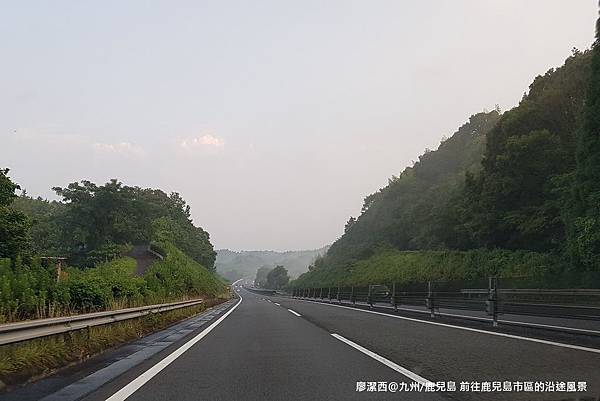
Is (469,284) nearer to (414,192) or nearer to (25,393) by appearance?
(25,393)

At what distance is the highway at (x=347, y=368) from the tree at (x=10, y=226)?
26072 millimetres

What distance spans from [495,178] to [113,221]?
46889 millimetres

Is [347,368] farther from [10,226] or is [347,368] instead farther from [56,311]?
[10,226]

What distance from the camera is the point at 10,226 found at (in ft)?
115

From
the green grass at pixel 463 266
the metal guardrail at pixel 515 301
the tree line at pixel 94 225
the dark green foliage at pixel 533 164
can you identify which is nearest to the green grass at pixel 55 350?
the metal guardrail at pixel 515 301

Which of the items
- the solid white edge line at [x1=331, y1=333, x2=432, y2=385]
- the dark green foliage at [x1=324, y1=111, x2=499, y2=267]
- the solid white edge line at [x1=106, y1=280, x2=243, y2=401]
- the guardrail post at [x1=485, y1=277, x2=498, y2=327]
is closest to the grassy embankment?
the solid white edge line at [x1=106, y1=280, x2=243, y2=401]

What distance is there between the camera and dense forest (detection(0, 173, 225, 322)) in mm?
12531

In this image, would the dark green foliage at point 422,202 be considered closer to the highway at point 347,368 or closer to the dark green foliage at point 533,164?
the dark green foliage at point 533,164

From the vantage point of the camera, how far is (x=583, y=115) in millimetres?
37500

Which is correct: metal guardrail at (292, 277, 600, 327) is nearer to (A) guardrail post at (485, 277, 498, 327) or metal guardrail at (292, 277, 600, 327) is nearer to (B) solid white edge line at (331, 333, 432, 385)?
(A) guardrail post at (485, 277, 498, 327)

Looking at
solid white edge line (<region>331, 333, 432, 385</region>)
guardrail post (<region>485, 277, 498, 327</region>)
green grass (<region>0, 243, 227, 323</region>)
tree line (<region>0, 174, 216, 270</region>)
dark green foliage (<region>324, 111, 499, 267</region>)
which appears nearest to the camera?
solid white edge line (<region>331, 333, 432, 385</region>)

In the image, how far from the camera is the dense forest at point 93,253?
493 inches

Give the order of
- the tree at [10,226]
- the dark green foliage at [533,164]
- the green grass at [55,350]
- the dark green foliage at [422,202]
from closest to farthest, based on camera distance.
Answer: the green grass at [55,350] < the tree at [10,226] < the dark green foliage at [533,164] < the dark green foliage at [422,202]

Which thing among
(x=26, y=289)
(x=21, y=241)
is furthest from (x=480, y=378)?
(x=21, y=241)
